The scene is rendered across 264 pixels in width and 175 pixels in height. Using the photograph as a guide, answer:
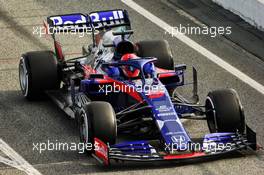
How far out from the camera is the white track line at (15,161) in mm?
16328

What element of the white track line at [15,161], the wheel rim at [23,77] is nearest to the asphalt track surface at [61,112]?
the white track line at [15,161]

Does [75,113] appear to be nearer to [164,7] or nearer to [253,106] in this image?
[253,106]

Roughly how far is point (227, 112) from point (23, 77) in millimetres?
4051

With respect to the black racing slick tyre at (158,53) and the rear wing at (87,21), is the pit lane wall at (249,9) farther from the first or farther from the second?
the rear wing at (87,21)

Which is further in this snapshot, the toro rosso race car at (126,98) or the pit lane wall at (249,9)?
the pit lane wall at (249,9)

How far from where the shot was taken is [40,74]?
18938mm

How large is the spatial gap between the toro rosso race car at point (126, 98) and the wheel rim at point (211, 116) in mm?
14

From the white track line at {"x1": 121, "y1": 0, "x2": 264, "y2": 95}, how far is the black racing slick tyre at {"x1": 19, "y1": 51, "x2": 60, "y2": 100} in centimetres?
329

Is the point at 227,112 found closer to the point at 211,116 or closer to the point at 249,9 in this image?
the point at 211,116

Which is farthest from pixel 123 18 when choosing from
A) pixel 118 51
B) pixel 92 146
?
pixel 92 146

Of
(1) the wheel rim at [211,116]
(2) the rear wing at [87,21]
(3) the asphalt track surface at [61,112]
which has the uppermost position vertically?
(2) the rear wing at [87,21]

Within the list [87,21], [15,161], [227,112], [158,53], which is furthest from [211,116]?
[87,21]

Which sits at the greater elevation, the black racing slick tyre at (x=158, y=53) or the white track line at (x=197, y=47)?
the black racing slick tyre at (x=158, y=53)

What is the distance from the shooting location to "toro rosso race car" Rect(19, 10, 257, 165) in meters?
16.3
